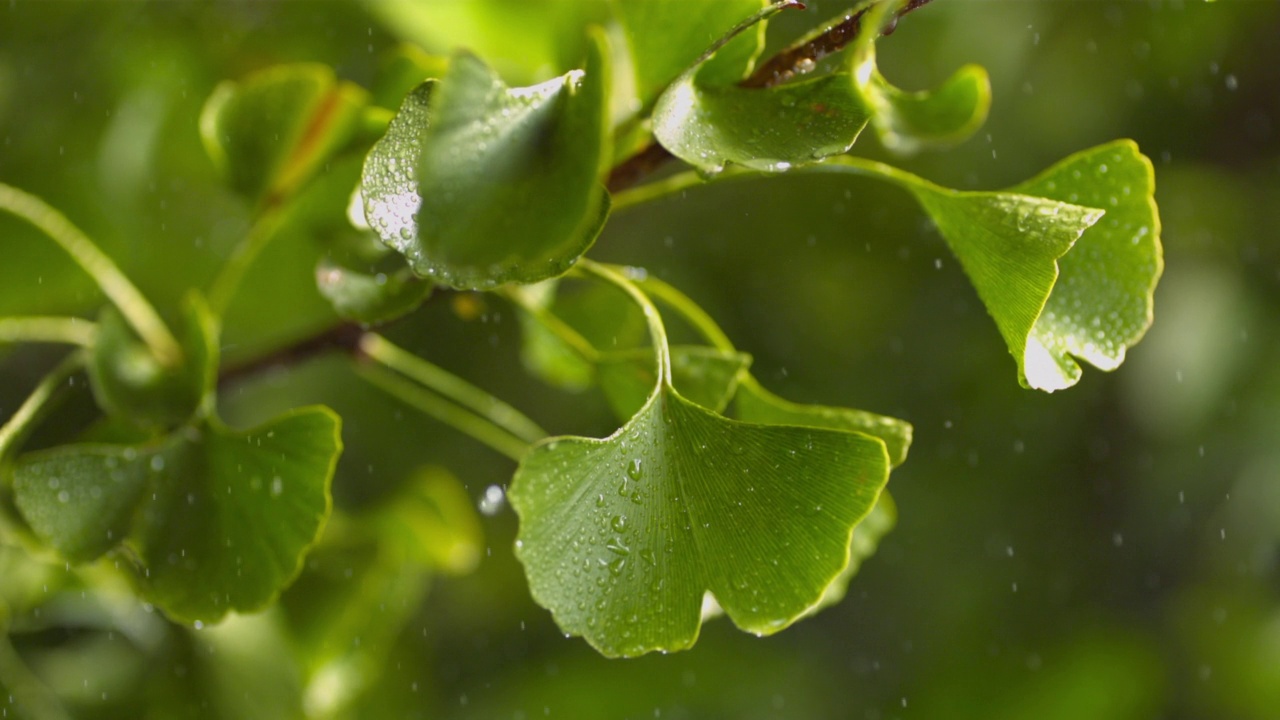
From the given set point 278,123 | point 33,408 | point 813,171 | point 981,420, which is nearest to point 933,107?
point 813,171

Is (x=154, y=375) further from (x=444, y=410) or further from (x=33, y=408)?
(x=444, y=410)

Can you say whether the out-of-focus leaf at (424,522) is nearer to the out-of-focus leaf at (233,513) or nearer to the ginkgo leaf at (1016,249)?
the out-of-focus leaf at (233,513)

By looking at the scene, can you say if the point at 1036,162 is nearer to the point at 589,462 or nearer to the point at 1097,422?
the point at 1097,422

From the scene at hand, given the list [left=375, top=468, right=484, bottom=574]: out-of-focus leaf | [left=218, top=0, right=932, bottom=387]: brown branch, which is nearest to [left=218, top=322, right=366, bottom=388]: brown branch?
[left=218, top=0, right=932, bottom=387]: brown branch

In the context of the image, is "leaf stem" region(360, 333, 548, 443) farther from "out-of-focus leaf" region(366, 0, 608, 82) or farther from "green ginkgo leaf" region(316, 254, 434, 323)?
"out-of-focus leaf" region(366, 0, 608, 82)

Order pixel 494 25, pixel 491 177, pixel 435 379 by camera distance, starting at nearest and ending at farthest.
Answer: pixel 491 177
pixel 435 379
pixel 494 25

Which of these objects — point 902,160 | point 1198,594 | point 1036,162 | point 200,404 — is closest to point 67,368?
point 200,404

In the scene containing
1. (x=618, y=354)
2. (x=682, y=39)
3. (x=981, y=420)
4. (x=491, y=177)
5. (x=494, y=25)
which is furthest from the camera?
(x=981, y=420)
